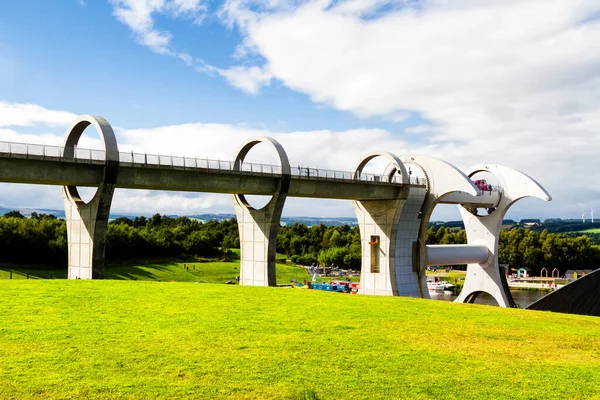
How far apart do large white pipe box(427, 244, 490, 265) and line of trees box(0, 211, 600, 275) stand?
146 feet

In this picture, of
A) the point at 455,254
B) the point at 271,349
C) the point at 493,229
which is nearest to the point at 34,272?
the point at 455,254

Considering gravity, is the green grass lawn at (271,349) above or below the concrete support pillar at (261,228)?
below

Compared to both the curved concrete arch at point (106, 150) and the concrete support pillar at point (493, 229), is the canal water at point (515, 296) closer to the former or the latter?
the concrete support pillar at point (493, 229)

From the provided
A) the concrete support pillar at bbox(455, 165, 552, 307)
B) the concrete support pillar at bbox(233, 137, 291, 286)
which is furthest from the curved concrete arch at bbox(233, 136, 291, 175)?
the concrete support pillar at bbox(455, 165, 552, 307)

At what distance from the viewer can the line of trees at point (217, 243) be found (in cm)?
6881

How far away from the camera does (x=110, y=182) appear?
104 ft

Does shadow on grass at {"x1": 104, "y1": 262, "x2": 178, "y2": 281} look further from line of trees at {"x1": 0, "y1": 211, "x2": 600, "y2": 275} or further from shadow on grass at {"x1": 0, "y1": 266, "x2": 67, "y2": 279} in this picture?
shadow on grass at {"x1": 0, "y1": 266, "x2": 67, "y2": 279}

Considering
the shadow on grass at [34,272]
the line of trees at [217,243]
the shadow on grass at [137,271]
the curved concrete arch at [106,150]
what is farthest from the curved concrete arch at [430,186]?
the line of trees at [217,243]

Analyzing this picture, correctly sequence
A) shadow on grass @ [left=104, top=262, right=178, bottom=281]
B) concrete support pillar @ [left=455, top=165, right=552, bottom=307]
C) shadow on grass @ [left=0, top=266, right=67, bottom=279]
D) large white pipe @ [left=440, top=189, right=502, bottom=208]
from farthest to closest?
shadow on grass @ [left=104, top=262, right=178, bottom=281] → shadow on grass @ [left=0, top=266, right=67, bottom=279] → concrete support pillar @ [left=455, top=165, right=552, bottom=307] → large white pipe @ [left=440, top=189, right=502, bottom=208]

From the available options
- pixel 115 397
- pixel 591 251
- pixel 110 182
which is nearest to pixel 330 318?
pixel 115 397

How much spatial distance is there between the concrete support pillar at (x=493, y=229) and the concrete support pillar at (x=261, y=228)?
2695cm

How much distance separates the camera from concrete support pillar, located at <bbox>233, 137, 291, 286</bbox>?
1551 inches

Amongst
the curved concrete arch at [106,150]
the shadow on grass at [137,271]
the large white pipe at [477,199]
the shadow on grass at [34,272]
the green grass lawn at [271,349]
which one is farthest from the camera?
the shadow on grass at [137,271]

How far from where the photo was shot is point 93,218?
31.1 m
